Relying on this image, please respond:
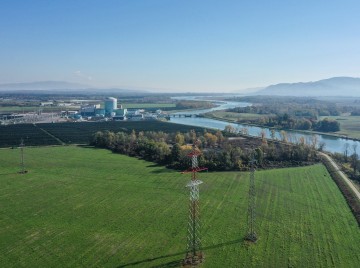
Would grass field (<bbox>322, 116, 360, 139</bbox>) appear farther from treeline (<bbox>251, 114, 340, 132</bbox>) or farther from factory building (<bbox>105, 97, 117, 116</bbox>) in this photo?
factory building (<bbox>105, 97, 117, 116</bbox>)

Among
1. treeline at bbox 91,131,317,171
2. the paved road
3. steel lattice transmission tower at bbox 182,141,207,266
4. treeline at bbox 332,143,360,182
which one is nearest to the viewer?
steel lattice transmission tower at bbox 182,141,207,266

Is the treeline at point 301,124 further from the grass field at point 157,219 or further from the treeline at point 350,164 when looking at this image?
the grass field at point 157,219

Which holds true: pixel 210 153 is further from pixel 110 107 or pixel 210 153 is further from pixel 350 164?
pixel 110 107

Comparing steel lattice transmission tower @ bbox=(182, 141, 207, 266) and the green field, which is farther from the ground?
steel lattice transmission tower @ bbox=(182, 141, 207, 266)

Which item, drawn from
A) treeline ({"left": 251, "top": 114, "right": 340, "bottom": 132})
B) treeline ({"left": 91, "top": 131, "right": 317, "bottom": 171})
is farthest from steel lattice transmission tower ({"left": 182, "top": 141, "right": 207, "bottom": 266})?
treeline ({"left": 251, "top": 114, "right": 340, "bottom": 132})

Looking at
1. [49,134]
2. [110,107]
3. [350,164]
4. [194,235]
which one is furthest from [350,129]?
[194,235]

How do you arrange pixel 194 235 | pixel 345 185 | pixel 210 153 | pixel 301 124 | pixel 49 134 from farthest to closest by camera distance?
pixel 301 124, pixel 49 134, pixel 210 153, pixel 345 185, pixel 194 235

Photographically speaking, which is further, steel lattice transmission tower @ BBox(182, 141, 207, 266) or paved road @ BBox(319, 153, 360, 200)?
paved road @ BBox(319, 153, 360, 200)

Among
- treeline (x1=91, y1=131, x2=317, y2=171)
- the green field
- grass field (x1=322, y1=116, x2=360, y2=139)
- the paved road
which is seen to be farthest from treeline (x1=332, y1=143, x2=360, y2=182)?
the green field

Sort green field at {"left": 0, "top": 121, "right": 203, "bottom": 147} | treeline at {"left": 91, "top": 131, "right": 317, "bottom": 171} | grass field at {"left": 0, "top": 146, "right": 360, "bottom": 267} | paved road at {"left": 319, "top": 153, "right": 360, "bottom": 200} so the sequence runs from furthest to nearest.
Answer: green field at {"left": 0, "top": 121, "right": 203, "bottom": 147} → treeline at {"left": 91, "top": 131, "right": 317, "bottom": 171} → paved road at {"left": 319, "top": 153, "right": 360, "bottom": 200} → grass field at {"left": 0, "top": 146, "right": 360, "bottom": 267}
